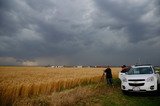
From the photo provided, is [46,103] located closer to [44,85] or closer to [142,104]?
[142,104]

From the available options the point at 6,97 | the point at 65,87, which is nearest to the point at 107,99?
the point at 6,97

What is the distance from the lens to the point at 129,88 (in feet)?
48.3

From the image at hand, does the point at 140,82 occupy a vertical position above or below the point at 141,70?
below

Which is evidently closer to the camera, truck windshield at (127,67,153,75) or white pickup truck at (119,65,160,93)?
white pickup truck at (119,65,160,93)

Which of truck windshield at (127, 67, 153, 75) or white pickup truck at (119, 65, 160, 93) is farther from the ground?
truck windshield at (127, 67, 153, 75)

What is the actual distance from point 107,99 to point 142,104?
2.31 meters

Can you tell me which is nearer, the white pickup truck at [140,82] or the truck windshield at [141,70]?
the white pickup truck at [140,82]

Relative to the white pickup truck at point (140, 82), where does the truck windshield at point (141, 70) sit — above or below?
above

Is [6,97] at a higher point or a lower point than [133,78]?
lower

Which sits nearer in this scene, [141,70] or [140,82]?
[140,82]

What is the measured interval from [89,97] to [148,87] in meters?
3.64

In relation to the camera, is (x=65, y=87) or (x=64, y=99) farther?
(x=65, y=87)

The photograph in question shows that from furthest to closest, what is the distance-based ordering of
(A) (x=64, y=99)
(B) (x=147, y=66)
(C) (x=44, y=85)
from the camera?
(C) (x=44, y=85), (B) (x=147, y=66), (A) (x=64, y=99)

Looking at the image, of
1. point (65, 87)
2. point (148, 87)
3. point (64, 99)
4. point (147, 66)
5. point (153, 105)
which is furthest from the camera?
point (65, 87)
